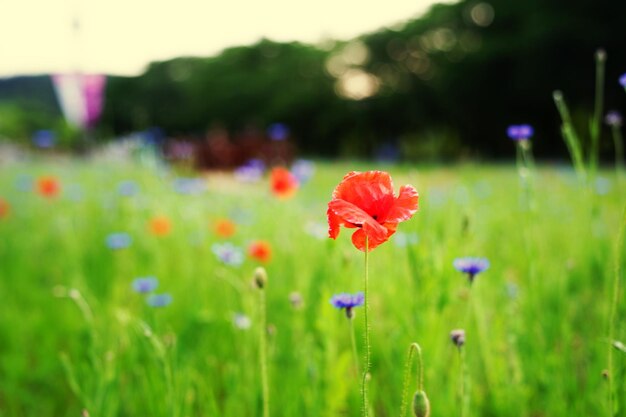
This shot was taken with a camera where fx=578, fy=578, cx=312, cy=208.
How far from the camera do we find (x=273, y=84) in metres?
16.4

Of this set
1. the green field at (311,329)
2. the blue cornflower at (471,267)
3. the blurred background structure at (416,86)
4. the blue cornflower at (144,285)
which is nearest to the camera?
the blue cornflower at (471,267)

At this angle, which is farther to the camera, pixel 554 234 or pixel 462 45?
pixel 462 45

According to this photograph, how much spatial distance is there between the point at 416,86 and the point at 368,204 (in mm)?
12744

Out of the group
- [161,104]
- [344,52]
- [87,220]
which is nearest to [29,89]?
[161,104]

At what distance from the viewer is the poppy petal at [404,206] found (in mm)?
667

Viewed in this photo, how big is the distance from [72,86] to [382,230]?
27.7 feet

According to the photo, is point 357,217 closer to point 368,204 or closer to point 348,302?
point 368,204

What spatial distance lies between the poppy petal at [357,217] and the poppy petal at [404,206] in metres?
0.02

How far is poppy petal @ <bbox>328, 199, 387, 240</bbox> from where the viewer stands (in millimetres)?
629

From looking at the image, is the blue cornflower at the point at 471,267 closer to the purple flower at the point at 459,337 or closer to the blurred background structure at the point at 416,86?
the purple flower at the point at 459,337

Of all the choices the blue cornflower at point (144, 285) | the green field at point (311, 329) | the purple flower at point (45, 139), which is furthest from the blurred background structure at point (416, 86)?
the blue cornflower at point (144, 285)

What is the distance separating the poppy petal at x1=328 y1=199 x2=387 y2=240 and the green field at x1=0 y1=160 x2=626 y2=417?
1.40 feet

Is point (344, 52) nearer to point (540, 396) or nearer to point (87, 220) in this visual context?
point (87, 220)

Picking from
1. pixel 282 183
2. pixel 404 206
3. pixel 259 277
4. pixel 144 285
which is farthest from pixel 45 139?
pixel 404 206
